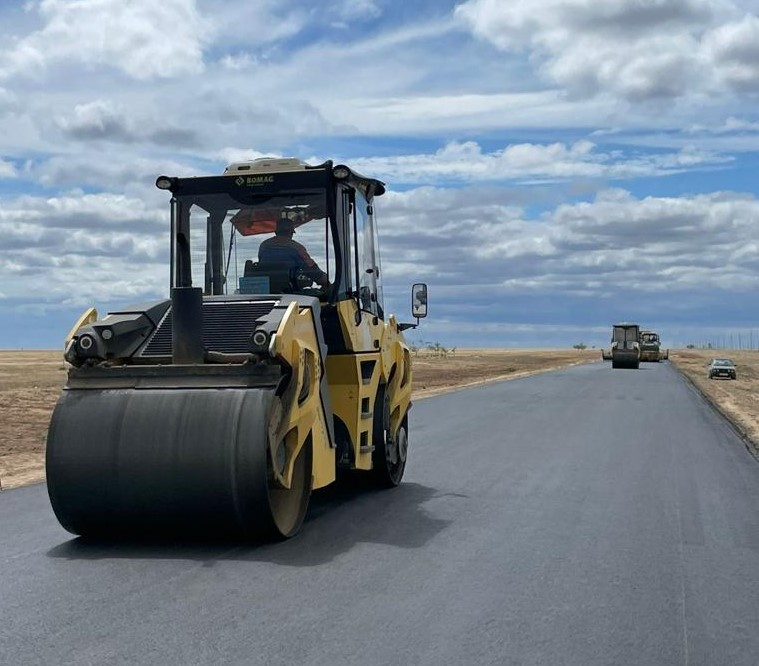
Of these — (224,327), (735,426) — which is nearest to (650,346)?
(735,426)

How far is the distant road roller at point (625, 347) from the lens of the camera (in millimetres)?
64125

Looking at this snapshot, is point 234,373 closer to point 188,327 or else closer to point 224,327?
point 188,327

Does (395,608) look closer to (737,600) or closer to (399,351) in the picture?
(737,600)

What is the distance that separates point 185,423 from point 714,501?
633cm

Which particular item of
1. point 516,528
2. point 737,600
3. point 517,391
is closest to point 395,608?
point 737,600

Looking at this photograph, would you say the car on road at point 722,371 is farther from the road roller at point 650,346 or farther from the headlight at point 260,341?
the headlight at point 260,341

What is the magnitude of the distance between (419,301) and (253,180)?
2.61 meters

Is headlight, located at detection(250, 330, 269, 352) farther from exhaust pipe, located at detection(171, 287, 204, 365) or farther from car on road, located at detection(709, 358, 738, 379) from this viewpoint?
car on road, located at detection(709, 358, 738, 379)

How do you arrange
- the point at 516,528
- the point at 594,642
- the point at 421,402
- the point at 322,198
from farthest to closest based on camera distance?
the point at 421,402 < the point at 322,198 < the point at 516,528 < the point at 594,642

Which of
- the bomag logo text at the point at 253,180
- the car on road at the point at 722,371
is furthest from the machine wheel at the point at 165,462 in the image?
the car on road at the point at 722,371

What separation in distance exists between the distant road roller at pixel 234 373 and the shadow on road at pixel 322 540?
15 cm

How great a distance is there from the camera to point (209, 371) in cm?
799

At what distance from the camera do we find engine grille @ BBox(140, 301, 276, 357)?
8.52 m

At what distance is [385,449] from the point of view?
11359 millimetres
